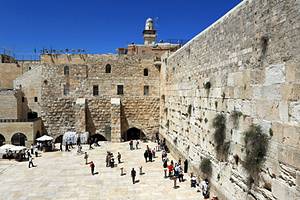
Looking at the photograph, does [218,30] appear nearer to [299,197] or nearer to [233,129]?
[233,129]

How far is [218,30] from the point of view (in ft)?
33.0

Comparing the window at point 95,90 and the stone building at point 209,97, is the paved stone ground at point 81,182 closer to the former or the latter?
the stone building at point 209,97

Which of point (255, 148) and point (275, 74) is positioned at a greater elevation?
point (275, 74)

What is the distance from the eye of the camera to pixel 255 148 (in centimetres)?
717

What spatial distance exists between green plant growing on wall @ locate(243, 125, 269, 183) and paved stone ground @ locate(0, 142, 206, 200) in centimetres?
420

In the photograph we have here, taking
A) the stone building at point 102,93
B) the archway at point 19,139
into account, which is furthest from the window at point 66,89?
the archway at point 19,139

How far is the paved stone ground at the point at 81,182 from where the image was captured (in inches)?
471

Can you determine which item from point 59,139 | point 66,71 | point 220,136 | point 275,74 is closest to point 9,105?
point 59,139

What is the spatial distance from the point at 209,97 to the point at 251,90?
3448 millimetres

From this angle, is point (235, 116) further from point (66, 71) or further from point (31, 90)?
point (31, 90)

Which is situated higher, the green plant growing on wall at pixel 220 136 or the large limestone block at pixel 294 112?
the large limestone block at pixel 294 112

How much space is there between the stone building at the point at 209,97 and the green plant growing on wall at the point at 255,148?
0.12 meters

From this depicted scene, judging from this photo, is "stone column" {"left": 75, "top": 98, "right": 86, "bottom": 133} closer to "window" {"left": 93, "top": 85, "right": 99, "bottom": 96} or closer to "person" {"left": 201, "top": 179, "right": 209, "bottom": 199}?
"window" {"left": 93, "top": 85, "right": 99, "bottom": 96}

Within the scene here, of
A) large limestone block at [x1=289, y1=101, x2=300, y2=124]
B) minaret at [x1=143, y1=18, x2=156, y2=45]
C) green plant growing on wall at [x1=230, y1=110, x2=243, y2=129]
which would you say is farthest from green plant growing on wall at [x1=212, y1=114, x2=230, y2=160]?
minaret at [x1=143, y1=18, x2=156, y2=45]
